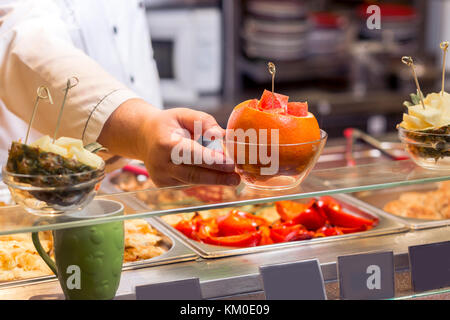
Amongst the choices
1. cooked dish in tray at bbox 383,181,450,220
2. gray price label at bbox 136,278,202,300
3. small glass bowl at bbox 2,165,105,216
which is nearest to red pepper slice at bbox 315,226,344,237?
cooked dish in tray at bbox 383,181,450,220

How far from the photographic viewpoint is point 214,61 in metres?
3.94

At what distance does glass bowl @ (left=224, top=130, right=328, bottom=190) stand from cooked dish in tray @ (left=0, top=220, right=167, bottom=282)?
1.03ft

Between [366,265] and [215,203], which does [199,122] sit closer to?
[215,203]

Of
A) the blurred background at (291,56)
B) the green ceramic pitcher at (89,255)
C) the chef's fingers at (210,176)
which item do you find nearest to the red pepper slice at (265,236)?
the chef's fingers at (210,176)

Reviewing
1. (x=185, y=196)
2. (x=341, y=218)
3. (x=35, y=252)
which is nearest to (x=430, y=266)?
(x=341, y=218)

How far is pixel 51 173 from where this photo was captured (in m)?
0.99

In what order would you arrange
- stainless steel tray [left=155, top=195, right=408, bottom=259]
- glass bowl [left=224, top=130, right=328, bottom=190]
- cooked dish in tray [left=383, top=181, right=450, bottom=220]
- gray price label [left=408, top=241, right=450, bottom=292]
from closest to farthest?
1. glass bowl [left=224, top=130, right=328, bottom=190]
2. gray price label [left=408, top=241, right=450, bottom=292]
3. stainless steel tray [left=155, top=195, right=408, bottom=259]
4. cooked dish in tray [left=383, top=181, right=450, bottom=220]

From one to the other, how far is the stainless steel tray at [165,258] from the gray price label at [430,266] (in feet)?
1.43

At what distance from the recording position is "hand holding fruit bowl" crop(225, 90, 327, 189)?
1.10m

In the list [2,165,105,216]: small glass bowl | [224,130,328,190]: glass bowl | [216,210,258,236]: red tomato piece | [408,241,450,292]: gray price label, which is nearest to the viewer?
[2,165,105,216]: small glass bowl

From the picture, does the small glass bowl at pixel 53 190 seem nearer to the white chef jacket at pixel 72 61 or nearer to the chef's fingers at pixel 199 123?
the chef's fingers at pixel 199 123

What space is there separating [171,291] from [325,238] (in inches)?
20.0

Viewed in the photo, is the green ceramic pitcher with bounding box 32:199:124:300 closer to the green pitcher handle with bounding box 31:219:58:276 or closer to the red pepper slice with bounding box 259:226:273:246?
the green pitcher handle with bounding box 31:219:58:276
